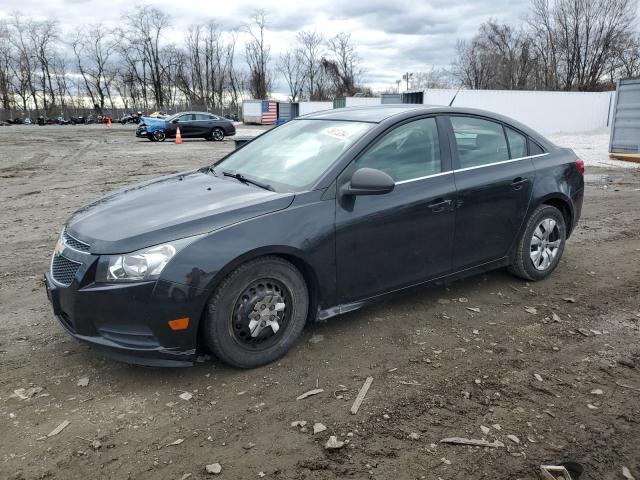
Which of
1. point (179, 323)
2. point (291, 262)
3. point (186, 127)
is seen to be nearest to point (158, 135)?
point (186, 127)

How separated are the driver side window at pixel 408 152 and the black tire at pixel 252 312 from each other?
1011 mm

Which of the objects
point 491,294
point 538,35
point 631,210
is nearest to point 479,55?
point 538,35

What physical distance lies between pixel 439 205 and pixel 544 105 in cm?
2968

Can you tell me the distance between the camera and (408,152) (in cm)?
399

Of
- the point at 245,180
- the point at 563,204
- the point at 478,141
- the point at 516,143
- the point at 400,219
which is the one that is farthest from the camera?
the point at 563,204

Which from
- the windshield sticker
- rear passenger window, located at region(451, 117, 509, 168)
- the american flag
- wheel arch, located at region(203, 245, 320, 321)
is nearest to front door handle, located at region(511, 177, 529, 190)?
rear passenger window, located at region(451, 117, 509, 168)

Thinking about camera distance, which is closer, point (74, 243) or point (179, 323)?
point (179, 323)

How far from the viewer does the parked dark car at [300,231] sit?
3018mm

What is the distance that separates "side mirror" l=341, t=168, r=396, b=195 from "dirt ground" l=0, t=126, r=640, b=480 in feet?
3.68

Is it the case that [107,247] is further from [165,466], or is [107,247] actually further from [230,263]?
[165,466]

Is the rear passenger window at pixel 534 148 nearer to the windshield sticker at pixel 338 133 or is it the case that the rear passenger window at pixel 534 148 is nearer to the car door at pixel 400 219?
the car door at pixel 400 219

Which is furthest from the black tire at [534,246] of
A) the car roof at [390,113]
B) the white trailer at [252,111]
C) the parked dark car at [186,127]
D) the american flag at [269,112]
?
the white trailer at [252,111]

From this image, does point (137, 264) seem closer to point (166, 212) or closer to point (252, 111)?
point (166, 212)

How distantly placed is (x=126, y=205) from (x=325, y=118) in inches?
70.7
